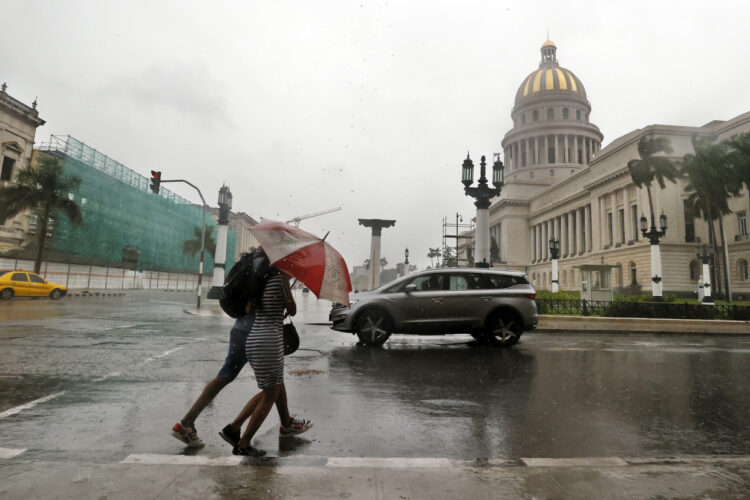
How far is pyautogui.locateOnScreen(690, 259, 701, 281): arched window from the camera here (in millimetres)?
45406

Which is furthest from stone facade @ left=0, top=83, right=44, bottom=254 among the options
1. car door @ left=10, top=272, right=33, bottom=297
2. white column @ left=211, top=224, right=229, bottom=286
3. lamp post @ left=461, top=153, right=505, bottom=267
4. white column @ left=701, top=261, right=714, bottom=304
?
white column @ left=701, top=261, right=714, bottom=304

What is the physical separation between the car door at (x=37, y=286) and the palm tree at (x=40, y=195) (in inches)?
255

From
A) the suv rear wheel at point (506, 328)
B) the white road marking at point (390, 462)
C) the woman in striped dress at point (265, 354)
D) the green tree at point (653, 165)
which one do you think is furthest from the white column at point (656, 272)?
the woman in striped dress at point (265, 354)

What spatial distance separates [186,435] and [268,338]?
42.3 inches

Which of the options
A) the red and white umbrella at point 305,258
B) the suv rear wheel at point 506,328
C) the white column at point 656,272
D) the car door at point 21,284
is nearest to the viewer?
the red and white umbrella at point 305,258

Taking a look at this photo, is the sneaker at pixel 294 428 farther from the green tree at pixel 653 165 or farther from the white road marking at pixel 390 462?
the green tree at pixel 653 165

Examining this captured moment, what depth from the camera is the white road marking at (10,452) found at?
11.2 feet

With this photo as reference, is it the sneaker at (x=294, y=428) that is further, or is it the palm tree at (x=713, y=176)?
the palm tree at (x=713, y=176)

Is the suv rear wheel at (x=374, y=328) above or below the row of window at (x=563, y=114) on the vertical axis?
below

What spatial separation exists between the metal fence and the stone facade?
134ft

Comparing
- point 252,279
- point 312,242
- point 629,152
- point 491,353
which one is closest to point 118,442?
point 252,279

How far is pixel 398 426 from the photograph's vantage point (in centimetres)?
438

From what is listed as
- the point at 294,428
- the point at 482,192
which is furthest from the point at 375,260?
the point at 294,428

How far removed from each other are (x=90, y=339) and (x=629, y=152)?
5622cm
